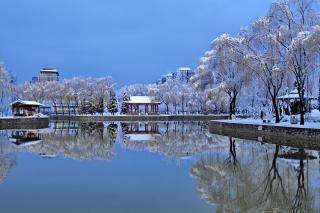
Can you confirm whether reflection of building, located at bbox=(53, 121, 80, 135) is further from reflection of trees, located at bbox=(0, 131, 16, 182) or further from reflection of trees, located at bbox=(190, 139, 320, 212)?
reflection of trees, located at bbox=(190, 139, 320, 212)

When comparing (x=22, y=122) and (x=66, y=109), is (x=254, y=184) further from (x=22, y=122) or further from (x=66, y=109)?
(x=66, y=109)

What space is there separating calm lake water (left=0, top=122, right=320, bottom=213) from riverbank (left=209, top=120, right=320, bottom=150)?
357cm

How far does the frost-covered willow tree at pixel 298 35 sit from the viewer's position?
23.3 m

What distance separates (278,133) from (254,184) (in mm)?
15547

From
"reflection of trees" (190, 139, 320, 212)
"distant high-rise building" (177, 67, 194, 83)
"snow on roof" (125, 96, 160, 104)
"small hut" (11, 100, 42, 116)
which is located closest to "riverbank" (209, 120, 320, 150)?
"reflection of trees" (190, 139, 320, 212)

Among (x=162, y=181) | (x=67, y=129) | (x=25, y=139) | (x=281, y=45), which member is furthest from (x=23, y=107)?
(x=162, y=181)

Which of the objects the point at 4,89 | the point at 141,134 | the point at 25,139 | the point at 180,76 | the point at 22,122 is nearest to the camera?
the point at 25,139

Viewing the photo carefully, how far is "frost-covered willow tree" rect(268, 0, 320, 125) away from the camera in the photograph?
23.3 meters

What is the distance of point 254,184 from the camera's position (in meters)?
10.7

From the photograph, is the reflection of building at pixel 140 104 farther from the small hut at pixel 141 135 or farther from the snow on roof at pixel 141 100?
the small hut at pixel 141 135

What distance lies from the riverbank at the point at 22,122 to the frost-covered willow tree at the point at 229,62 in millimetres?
22024

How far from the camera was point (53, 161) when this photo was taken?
16.1 metres

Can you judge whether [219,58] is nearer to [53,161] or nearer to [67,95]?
[53,161]

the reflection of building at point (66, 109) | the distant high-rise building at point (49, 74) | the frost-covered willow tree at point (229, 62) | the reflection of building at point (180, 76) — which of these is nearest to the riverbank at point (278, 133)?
the frost-covered willow tree at point (229, 62)
